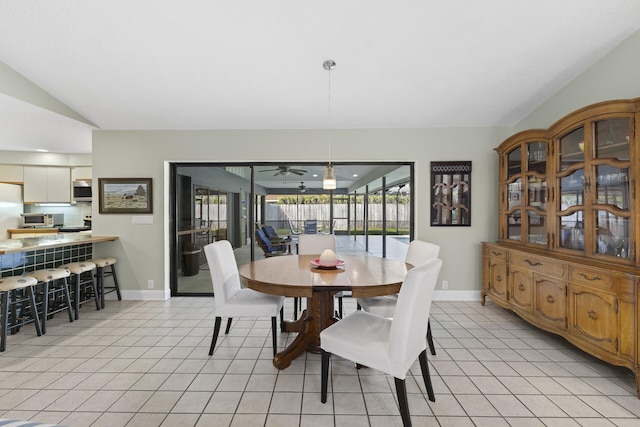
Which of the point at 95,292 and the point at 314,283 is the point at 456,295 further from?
the point at 95,292

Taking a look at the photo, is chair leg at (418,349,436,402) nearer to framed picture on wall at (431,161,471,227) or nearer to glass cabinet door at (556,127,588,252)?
glass cabinet door at (556,127,588,252)

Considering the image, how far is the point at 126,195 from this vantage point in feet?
13.0

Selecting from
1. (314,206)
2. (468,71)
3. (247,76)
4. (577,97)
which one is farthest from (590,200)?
(314,206)

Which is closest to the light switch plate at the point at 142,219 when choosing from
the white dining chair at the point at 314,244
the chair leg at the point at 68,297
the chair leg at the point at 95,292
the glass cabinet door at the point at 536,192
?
the chair leg at the point at 95,292

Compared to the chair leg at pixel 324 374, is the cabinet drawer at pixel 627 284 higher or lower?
higher

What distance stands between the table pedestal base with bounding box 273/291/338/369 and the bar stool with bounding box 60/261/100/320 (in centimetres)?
Result: 261

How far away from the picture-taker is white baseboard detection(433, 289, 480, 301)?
3.89 m

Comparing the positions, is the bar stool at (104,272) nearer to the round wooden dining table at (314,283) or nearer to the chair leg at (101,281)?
the chair leg at (101,281)

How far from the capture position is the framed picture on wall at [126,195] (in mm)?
3951

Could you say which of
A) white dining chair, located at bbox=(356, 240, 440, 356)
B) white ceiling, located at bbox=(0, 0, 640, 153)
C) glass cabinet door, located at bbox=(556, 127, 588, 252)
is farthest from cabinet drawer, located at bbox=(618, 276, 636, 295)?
white ceiling, located at bbox=(0, 0, 640, 153)

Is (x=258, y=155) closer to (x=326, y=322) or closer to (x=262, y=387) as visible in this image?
(x=326, y=322)

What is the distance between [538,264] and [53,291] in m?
5.04

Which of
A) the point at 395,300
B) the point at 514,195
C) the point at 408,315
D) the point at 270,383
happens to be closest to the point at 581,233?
the point at 514,195

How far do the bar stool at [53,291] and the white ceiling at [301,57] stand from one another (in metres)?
1.78
